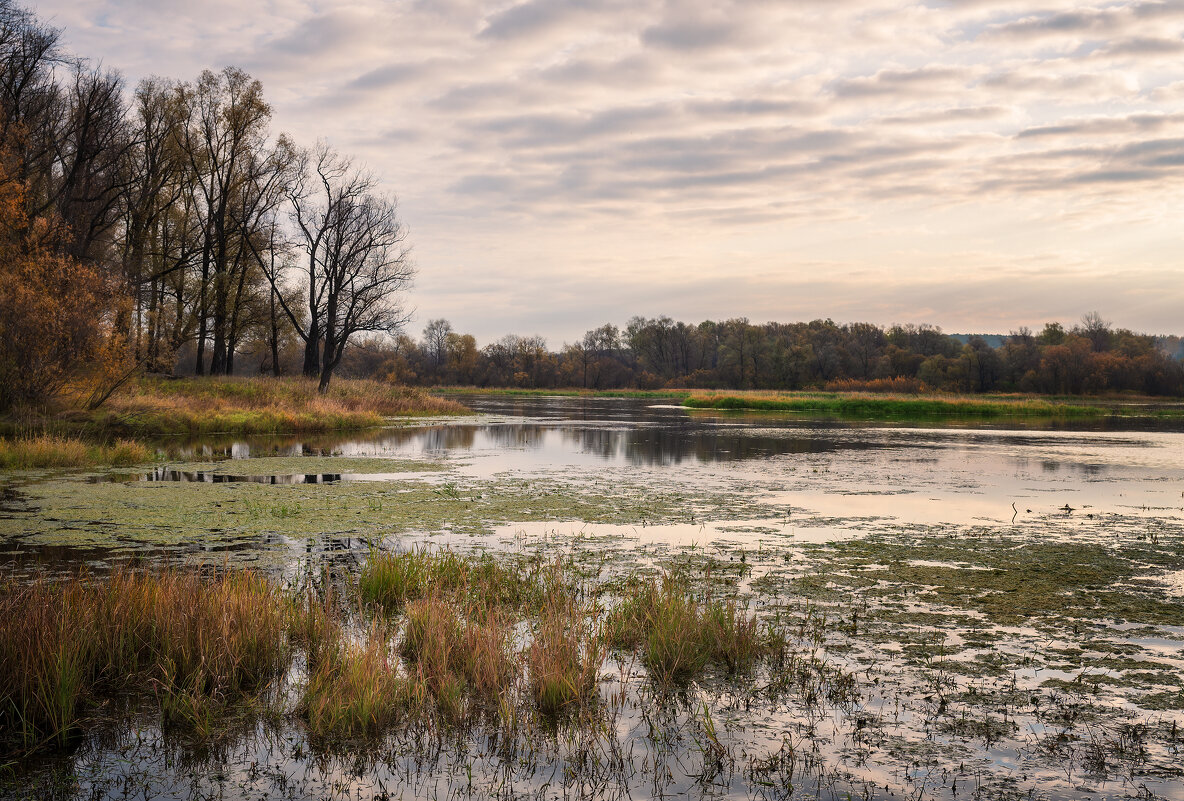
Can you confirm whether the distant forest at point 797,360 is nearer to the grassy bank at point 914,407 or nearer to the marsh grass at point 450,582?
the grassy bank at point 914,407

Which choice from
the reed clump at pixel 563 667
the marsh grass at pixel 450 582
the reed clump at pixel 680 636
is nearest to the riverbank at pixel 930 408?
the marsh grass at pixel 450 582

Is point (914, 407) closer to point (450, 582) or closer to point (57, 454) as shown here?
point (57, 454)

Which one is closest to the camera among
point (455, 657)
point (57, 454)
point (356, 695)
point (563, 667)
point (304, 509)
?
point (356, 695)

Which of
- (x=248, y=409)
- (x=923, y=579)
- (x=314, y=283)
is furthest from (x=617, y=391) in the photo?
(x=923, y=579)

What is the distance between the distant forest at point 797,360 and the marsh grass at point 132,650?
85.1m

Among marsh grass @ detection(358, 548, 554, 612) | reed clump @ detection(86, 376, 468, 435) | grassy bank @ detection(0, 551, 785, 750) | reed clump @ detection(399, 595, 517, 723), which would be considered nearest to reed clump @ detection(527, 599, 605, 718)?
grassy bank @ detection(0, 551, 785, 750)

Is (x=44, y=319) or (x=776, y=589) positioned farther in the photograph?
(x=44, y=319)

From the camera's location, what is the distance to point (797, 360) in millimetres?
112875

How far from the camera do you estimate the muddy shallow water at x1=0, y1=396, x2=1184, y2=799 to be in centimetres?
446

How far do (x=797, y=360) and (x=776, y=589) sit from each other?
108 m

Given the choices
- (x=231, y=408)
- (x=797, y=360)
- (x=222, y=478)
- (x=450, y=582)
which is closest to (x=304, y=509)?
(x=222, y=478)

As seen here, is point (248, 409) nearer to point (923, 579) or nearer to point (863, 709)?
point (923, 579)

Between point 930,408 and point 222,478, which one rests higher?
point 930,408

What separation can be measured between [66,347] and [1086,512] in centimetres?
2285
